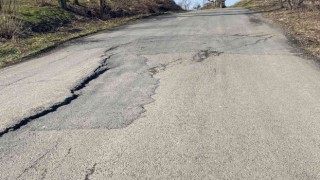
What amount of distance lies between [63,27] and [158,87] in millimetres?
10738

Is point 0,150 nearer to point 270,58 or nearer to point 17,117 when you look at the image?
point 17,117

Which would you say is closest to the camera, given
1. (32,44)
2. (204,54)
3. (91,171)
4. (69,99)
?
(91,171)

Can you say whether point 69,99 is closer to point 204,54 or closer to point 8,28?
point 204,54

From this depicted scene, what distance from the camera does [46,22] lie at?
16109 mm

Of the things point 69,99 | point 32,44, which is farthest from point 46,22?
point 69,99

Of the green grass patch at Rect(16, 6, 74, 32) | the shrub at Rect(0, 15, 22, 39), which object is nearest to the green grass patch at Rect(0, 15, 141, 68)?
the shrub at Rect(0, 15, 22, 39)

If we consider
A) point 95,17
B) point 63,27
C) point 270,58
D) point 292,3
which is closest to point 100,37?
point 63,27

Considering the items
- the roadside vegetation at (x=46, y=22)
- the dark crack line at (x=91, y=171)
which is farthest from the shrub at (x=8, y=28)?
the dark crack line at (x=91, y=171)

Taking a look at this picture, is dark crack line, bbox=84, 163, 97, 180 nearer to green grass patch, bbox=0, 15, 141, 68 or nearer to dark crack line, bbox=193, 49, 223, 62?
dark crack line, bbox=193, 49, 223, 62

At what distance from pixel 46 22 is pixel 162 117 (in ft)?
40.2

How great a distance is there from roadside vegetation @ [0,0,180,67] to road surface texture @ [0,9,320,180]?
2.51m

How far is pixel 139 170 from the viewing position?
3775mm

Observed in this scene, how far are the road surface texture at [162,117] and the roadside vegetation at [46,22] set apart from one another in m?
2.51

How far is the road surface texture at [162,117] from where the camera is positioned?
3.87 meters
